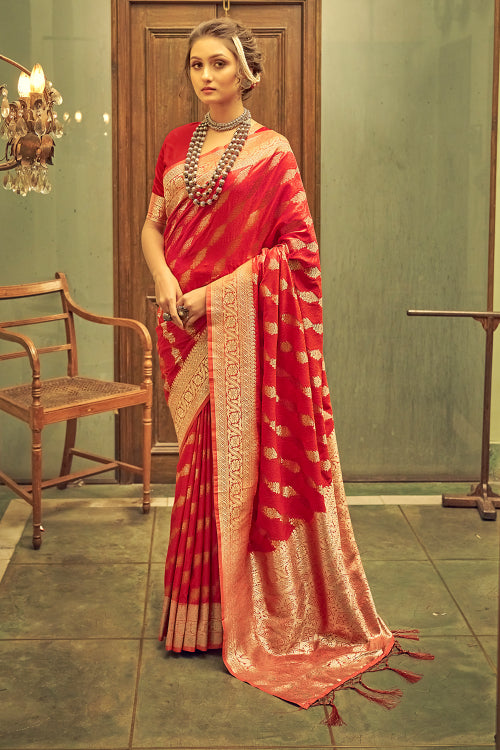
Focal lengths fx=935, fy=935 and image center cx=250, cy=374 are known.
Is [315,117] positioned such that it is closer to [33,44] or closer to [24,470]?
[33,44]

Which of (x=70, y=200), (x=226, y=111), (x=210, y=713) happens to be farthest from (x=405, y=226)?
(x=210, y=713)

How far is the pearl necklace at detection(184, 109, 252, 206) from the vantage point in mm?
2555

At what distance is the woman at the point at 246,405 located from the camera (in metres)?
2.55

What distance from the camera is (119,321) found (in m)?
3.83

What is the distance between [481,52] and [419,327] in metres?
1.21

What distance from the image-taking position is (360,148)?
13.4 ft

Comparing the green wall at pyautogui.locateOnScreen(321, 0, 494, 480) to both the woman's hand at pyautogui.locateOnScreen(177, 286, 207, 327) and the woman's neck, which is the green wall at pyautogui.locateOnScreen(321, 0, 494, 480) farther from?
the woman's hand at pyautogui.locateOnScreen(177, 286, 207, 327)

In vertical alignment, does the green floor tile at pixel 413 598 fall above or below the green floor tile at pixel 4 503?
below

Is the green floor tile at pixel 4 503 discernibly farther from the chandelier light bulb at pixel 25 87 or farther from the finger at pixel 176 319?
the chandelier light bulb at pixel 25 87

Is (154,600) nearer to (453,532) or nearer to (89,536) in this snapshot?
(89,536)

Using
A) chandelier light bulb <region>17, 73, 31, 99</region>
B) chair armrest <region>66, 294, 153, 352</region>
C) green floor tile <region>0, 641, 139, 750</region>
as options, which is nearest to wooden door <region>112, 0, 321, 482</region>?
chair armrest <region>66, 294, 153, 352</region>

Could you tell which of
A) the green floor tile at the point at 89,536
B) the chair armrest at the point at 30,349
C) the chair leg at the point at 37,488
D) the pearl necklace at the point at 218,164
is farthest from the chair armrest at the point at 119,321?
the pearl necklace at the point at 218,164

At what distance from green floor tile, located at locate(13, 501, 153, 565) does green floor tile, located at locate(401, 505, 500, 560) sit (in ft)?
3.51

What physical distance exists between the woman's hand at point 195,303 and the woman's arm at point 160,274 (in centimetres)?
3
